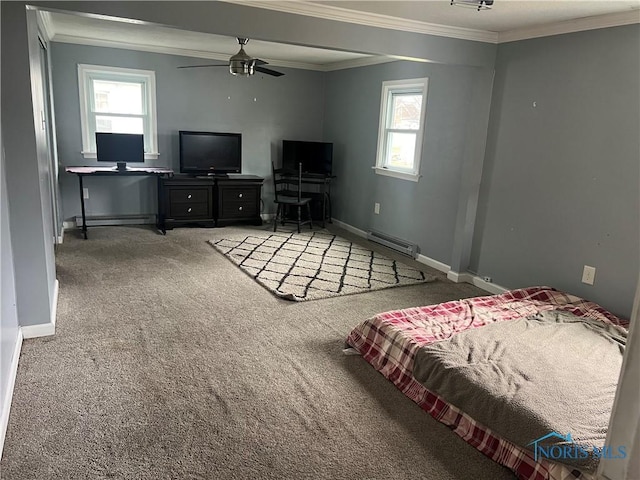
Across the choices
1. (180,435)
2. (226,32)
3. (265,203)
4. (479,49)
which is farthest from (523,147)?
(265,203)

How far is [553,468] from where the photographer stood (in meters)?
1.85

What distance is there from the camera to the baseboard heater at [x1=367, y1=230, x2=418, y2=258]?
526cm

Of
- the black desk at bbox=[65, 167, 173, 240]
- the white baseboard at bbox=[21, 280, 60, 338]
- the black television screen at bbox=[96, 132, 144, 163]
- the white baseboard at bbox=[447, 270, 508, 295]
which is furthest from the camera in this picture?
the black television screen at bbox=[96, 132, 144, 163]

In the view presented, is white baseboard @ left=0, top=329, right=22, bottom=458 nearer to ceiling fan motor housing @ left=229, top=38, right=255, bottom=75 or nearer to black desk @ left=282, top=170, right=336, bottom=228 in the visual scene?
ceiling fan motor housing @ left=229, top=38, right=255, bottom=75

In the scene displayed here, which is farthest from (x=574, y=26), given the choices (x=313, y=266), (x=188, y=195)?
(x=188, y=195)

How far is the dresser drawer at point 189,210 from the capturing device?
19.8ft

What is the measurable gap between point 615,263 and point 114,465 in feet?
10.7

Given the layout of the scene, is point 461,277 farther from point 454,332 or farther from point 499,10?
point 499,10

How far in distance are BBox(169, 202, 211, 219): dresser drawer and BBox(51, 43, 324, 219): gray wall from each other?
0.49 metres

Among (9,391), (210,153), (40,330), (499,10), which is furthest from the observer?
(210,153)

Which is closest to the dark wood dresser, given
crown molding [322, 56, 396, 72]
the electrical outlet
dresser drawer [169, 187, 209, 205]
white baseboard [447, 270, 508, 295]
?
dresser drawer [169, 187, 209, 205]

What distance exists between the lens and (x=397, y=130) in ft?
18.1

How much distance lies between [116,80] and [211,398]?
15.8 feet

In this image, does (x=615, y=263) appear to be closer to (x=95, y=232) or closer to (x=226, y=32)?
(x=226, y=32)
